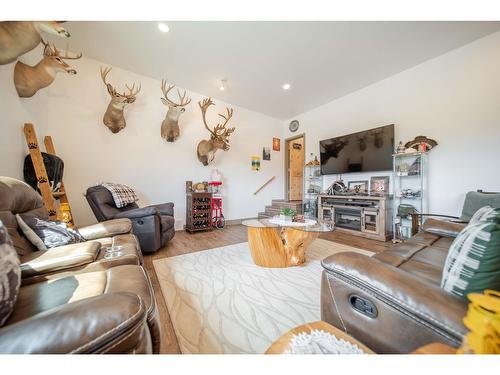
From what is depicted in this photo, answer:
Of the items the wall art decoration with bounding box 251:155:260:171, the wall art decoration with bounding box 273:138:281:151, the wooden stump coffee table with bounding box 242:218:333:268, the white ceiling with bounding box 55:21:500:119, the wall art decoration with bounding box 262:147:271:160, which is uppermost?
the white ceiling with bounding box 55:21:500:119

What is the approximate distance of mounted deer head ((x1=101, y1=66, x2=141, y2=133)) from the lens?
2.81m

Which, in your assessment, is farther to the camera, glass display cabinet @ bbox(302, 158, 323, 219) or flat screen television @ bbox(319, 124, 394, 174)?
glass display cabinet @ bbox(302, 158, 323, 219)

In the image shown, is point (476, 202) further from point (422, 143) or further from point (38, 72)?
point (38, 72)

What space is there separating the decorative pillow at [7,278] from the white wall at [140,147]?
9.18 ft

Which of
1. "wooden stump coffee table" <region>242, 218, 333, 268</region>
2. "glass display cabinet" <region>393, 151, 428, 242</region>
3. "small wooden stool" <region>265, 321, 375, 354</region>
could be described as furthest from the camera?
"glass display cabinet" <region>393, 151, 428, 242</region>

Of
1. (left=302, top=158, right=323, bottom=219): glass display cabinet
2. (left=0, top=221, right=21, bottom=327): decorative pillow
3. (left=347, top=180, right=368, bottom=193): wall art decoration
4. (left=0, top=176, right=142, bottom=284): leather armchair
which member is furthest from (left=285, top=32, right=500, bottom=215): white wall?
(left=0, top=221, right=21, bottom=327): decorative pillow

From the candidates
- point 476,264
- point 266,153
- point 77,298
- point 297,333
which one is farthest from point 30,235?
point 266,153

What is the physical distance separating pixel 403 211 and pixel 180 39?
4153 millimetres

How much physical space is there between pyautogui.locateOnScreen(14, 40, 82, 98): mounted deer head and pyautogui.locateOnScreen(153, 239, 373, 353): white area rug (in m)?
2.47

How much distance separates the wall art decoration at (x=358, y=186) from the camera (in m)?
3.65

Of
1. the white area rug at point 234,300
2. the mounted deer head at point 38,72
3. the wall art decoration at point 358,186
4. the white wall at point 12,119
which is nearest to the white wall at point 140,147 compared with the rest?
the white wall at point 12,119

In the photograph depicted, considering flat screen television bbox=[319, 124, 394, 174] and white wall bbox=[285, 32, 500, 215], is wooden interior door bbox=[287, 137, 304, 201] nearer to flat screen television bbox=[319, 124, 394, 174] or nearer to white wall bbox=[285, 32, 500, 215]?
flat screen television bbox=[319, 124, 394, 174]

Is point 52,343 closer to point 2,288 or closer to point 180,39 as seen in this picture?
point 2,288
